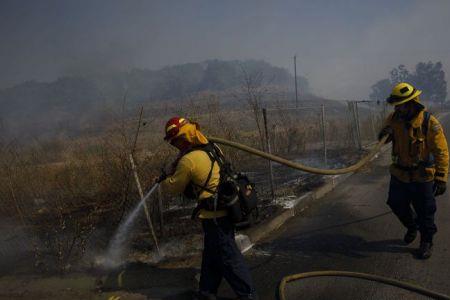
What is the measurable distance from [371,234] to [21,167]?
6.35 meters

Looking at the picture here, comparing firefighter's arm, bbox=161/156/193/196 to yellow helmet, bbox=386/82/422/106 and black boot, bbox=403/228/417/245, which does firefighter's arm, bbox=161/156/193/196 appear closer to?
yellow helmet, bbox=386/82/422/106

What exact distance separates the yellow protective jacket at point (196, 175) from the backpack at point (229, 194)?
30mm

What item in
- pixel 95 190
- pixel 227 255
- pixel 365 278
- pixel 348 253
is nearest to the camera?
pixel 227 255

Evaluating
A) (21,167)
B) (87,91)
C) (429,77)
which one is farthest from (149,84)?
(21,167)

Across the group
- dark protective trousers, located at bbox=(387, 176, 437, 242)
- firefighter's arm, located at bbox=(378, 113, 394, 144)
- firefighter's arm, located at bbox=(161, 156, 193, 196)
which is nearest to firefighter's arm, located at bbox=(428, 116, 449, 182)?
dark protective trousers, located at bbox=(387, 176, 437, 242)

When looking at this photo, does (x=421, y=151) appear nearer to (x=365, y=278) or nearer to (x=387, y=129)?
(x=387, y=129)

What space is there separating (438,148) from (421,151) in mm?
175

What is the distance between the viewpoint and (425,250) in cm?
409

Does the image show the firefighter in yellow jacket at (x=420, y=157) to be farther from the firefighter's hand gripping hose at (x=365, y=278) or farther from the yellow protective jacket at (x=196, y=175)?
the yellow protective jacket at (x=196, y=175)

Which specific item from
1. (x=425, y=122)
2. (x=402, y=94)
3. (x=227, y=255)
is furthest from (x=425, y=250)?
(x=227, y=255)

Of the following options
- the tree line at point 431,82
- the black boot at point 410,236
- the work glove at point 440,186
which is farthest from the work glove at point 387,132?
the tree line at point 431,82

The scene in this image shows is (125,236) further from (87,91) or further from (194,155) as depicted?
(87,91)

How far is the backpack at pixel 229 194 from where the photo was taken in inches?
Answer: 124

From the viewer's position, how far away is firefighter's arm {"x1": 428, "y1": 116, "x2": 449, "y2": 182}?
4016mm
